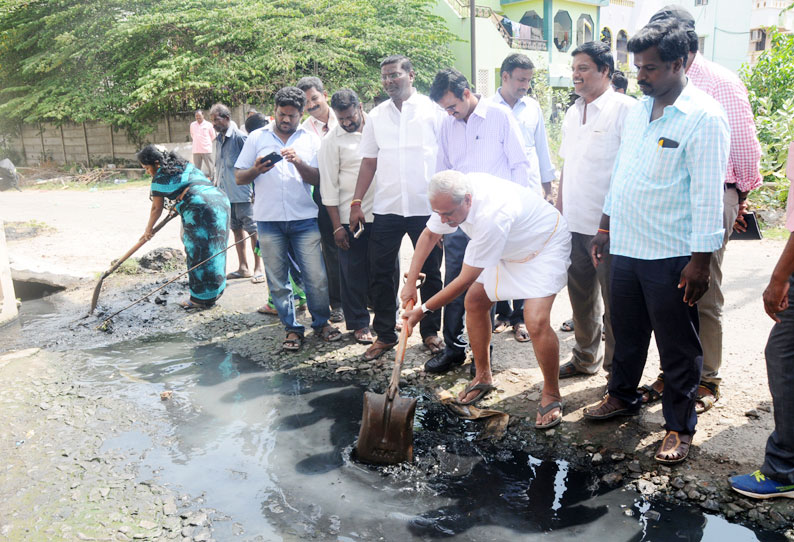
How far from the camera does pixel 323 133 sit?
5387 millimetres

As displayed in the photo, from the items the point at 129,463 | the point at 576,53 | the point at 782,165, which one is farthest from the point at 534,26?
the point at 129,463

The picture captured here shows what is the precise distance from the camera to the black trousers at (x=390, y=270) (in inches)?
178

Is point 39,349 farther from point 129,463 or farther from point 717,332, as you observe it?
point 717,332

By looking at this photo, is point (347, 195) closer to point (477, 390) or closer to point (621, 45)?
point (477, 390)

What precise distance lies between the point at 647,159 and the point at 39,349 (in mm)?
5182

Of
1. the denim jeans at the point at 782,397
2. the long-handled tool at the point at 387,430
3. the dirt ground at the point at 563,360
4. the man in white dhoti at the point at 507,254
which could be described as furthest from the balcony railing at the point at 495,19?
the denim jeans at the point at 782,397

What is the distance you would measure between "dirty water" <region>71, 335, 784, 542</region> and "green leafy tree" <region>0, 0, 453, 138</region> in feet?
50.3

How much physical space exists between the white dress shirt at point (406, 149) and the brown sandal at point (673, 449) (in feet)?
7.29

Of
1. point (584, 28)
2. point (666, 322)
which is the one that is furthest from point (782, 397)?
point (584, 28)

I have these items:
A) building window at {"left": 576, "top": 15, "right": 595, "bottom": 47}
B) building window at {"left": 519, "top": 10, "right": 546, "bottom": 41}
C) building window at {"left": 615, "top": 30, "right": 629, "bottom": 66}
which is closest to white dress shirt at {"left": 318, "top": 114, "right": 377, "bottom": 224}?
building window at {"left": 519, "top": 10, "right": 546, "bottom": 41}

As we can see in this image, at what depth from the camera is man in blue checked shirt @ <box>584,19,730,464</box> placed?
2.72 metres

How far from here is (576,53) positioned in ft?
12.2

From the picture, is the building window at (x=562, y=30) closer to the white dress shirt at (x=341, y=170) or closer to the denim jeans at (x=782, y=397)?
the white dress shirt at (x=341, y=170)

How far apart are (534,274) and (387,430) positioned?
1198 mm
